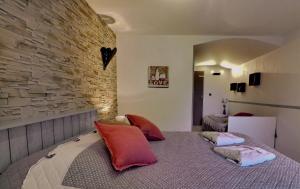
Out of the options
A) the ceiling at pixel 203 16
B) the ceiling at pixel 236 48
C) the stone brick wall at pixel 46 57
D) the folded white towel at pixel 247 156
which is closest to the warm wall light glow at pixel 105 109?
the stone brick wall at pixel 46 57

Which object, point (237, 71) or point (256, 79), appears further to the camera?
point (237, 71)

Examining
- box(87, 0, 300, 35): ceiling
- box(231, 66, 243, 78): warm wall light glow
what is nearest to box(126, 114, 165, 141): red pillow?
box(87, 0, 300, 35): ceiling

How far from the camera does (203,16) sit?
238cm

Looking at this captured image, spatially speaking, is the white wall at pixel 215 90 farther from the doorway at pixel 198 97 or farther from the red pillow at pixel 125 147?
the red pillow at pixel 125 147

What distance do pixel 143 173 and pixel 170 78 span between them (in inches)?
94.0

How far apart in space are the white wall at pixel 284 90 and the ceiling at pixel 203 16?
1.43 ft

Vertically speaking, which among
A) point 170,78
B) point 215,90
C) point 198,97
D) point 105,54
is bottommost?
point 198,97

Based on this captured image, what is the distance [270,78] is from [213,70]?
2780mm

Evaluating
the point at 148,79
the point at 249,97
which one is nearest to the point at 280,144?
the point at 249,97

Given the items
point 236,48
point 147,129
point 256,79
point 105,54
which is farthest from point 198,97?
point 147,129

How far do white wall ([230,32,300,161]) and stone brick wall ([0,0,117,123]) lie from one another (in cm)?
298

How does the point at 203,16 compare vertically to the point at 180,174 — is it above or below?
above

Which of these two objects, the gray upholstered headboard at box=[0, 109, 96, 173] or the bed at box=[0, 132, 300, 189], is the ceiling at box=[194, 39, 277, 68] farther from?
the gray upholstered headboard at box=[0, 109, 96, 173]

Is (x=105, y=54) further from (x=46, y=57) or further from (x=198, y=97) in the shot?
(x=198, y=97)
